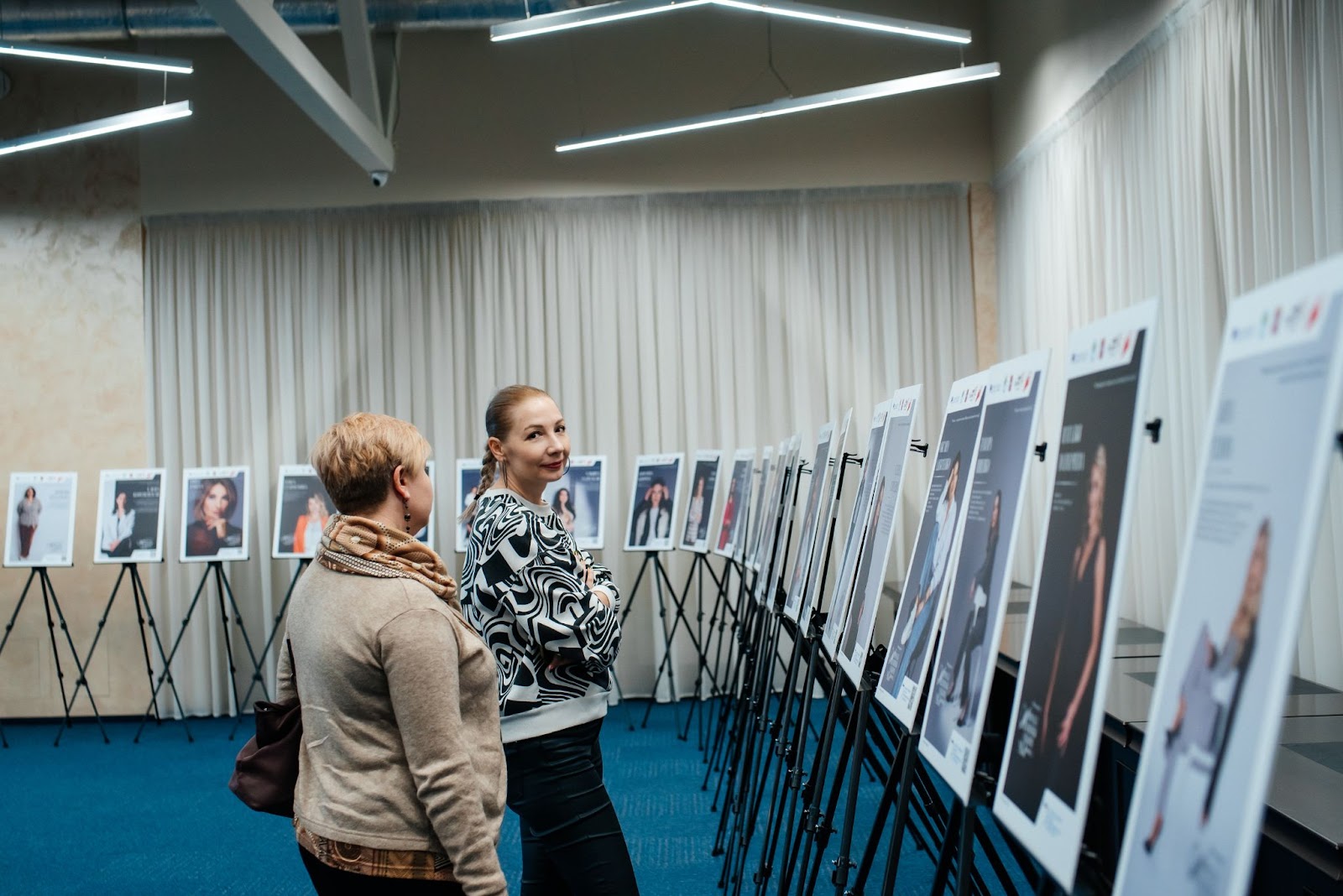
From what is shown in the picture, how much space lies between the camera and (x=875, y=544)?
8.04ft

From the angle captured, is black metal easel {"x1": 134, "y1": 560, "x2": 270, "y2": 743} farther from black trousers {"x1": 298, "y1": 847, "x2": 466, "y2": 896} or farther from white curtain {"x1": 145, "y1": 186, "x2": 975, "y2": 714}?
black trousers {"x1": 298, "y1": 847, "x2": 466, "y2": 896}

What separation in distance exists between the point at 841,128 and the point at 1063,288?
223 centimetres

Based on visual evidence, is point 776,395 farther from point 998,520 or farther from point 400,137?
point 998,520

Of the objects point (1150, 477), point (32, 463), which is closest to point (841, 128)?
point (1150, 477)

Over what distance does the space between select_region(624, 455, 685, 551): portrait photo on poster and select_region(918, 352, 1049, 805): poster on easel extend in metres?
5.39

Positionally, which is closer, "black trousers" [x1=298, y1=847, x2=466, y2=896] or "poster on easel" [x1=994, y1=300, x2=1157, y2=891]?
"poster on easel" [x1=994, y1=300, x2=1157, y2=891]

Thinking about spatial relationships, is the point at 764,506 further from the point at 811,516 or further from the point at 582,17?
the point at 582,17

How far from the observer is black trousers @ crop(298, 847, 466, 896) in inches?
68.6

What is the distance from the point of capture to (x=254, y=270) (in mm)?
7965

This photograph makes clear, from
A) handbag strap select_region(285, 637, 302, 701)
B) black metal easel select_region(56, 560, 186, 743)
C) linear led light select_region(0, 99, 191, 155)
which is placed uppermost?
linear led light select_region(0, 99, 191, 155)

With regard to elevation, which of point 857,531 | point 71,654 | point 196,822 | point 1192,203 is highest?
point 1192,203

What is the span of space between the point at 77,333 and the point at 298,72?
12.1 feet

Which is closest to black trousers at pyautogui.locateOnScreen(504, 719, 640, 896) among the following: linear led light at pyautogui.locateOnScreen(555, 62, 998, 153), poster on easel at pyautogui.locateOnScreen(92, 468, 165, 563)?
linear led light at pyautogui.locateOnScreen(555, 62, 998, 153)

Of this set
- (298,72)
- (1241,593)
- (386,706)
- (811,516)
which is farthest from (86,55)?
(1241,593)
